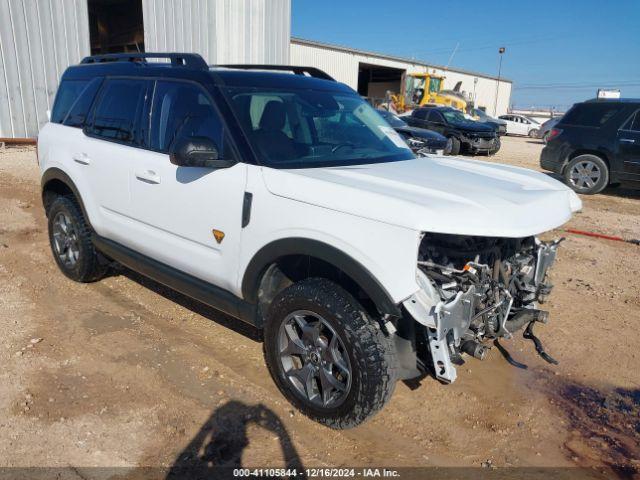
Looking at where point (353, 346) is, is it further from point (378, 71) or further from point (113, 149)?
point (378, 71)

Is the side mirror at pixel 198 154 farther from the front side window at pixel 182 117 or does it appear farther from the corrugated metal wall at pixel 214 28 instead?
the corrugated metal wall at pixel 214 28

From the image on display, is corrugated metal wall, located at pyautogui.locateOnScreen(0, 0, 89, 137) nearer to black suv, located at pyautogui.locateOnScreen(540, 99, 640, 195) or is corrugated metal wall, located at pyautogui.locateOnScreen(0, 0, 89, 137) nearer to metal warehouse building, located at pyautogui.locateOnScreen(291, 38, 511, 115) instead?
black suv, located at pyautogui.locateOnScreen(540, 99, 640, 195)

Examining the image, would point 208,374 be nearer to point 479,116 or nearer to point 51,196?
point 51,196

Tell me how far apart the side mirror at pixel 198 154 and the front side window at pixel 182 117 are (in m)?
0.10

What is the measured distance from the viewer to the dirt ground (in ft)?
8.95

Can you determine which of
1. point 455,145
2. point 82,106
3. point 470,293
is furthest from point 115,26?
point 470,293

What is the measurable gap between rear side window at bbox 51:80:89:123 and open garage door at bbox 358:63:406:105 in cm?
3777

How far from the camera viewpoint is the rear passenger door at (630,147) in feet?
31.0

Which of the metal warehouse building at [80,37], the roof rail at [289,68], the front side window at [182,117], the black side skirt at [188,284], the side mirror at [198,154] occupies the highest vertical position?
the metal warehouse building at [80,37]

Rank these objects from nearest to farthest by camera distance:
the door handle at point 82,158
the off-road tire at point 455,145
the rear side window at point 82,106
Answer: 1. the door handle at point 82,158
2. the rear side window at point 82,106
3. the off-road tire at point 455,145

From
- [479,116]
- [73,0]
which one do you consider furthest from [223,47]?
[479,116]

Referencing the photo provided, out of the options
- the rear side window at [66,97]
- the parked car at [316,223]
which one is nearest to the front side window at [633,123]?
the parked car at [316,223]

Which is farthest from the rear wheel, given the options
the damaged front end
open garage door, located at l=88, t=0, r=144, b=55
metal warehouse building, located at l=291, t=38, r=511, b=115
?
metal warehouse building, located at l=291, t=38, r=511, b=115

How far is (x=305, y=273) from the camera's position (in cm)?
309
